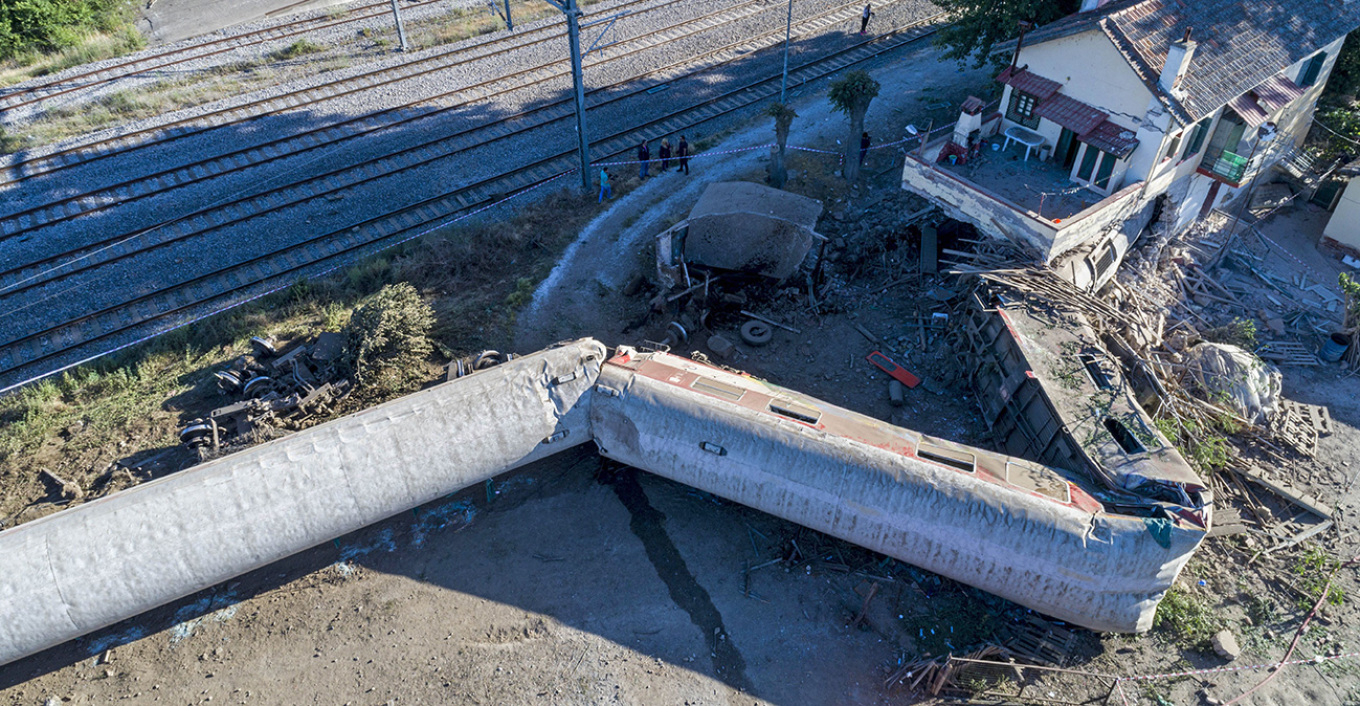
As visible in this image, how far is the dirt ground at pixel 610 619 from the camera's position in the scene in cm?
1425

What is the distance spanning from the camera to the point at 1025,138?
75.9 ft

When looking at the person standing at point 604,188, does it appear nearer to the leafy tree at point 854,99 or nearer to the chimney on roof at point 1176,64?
the leafy tree at point 854,99

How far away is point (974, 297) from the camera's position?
19844mm

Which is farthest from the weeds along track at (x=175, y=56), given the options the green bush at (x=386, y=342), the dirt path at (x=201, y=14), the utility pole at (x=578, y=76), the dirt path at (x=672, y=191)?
the green bush at (x=386, y=342)

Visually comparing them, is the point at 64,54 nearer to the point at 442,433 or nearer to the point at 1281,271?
the point at 442,433

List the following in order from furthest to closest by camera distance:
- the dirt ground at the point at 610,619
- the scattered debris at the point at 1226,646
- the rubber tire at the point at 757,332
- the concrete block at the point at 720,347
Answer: the rubber tire at the point at 757,332 < the concrete block at the point at 720,347 < the scattered debris at the point at 1226,646 < the dirt ground at the point at 610,619

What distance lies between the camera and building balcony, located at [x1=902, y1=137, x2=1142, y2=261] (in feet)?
66.0

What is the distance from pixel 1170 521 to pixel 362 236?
73.0 ft

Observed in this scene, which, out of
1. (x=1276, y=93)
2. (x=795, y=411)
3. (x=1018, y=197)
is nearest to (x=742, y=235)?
(x=1018, y=197)

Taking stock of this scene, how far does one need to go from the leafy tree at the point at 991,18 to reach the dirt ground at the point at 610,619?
13.8 metres

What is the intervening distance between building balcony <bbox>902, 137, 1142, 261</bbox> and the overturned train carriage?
7306 millimetres

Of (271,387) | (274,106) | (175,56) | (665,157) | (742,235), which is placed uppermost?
(175,56)

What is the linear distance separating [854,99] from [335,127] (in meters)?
18.1

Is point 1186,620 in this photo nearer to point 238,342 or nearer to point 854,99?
point 854,99
